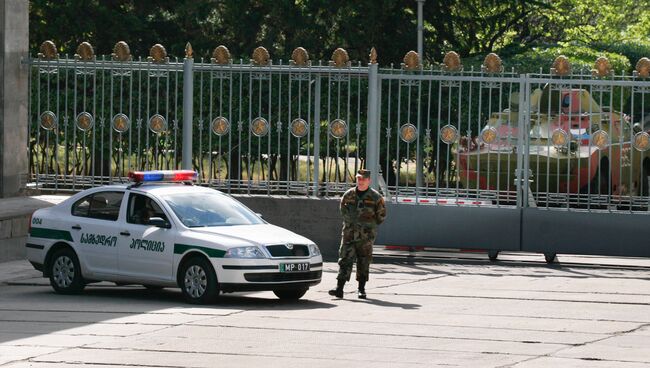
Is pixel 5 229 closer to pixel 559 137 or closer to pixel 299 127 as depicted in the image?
pixel 299 127

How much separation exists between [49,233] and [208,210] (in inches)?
85.4

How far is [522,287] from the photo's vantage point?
18.3 m

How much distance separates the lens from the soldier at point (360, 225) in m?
17.3

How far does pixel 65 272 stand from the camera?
17891mm

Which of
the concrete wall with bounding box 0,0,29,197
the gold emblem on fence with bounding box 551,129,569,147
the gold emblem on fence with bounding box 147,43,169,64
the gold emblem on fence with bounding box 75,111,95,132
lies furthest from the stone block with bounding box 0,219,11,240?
the gold emblem on fence with bounding box 551,129,569,147

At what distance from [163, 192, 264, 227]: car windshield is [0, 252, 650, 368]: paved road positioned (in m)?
0.95

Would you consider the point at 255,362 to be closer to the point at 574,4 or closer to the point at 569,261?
the point at 569,261

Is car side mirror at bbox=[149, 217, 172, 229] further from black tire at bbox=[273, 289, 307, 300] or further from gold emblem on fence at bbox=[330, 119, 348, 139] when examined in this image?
gold emblem on fence at bbox=[330, 119, 348, 139]

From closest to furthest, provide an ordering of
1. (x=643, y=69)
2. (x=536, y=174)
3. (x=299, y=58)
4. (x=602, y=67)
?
1. (x=643, y=69)
2. (x=602, y=67)
3. (x=536, y=174)
4. (x=299, y=58)

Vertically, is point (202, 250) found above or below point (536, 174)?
below

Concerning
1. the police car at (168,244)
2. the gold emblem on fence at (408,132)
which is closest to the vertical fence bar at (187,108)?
the gold emblem on fence at (408,132)

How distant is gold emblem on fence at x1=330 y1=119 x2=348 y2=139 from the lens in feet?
73.3

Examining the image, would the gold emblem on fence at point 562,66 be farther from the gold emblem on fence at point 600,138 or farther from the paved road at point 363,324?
the paved road at point 363,324

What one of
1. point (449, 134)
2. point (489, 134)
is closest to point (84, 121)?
point (449, 134)
